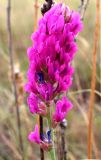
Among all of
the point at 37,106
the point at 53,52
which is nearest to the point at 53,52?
the point at 53,52

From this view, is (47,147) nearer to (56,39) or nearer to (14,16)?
(56,39)

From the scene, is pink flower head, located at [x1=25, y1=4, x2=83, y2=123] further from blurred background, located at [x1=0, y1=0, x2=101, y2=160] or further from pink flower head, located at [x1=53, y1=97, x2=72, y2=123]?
blurred background, located at [x1=0, y1=0, x2=101, y2=160]

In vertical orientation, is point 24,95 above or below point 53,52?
below

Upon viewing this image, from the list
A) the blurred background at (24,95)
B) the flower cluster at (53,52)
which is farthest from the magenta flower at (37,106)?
the blurred background at (24,95)

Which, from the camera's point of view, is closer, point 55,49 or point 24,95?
point 55,49

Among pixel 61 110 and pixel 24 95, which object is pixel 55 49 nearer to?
pixel 61 110

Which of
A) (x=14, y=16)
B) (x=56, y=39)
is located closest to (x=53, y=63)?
(x=56, y=39)

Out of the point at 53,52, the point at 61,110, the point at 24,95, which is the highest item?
the point at 53,52

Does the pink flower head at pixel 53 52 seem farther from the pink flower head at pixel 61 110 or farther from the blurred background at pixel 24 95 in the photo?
the blurred background at pixel 24 95

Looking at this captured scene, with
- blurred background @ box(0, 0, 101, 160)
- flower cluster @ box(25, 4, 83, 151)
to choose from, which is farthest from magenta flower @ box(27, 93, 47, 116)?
blurred background @ box(0, 0, 101, 160)
